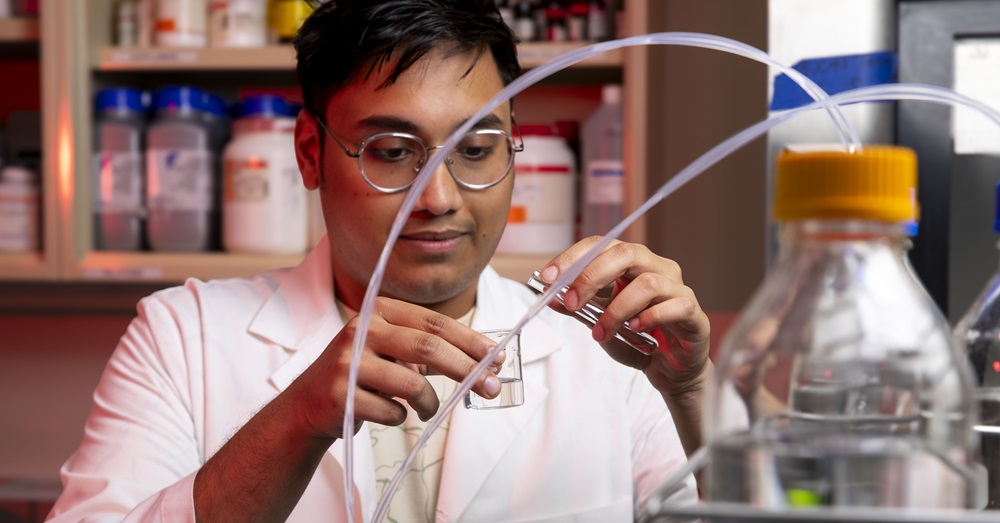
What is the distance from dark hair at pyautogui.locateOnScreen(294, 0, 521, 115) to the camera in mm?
1349

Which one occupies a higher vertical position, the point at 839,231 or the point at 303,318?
the point at 839,231

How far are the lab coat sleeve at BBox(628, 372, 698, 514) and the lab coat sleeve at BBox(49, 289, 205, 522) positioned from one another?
635 millimetres

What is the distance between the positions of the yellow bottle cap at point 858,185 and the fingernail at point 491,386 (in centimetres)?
40

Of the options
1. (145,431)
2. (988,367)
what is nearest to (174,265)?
(145,431)

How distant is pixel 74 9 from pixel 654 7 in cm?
115

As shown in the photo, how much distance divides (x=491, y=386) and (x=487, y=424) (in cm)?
59

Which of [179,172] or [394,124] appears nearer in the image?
[394,124]

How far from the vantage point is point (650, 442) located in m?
1.48

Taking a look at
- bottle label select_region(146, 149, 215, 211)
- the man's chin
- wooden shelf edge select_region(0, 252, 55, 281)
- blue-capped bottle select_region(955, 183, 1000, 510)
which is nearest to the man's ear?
the man's chin

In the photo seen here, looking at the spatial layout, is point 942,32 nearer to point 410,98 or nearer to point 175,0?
point 410,98

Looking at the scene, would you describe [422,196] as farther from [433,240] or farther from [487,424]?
[487,424]

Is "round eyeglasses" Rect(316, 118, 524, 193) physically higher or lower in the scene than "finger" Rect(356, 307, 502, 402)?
higher

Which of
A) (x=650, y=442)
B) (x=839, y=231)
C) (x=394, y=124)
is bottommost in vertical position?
(x=650, y=442)

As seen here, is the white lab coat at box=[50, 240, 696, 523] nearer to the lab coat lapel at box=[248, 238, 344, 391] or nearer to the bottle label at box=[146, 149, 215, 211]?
the lab coat lapel at box=[248, 238, 344, 391]
